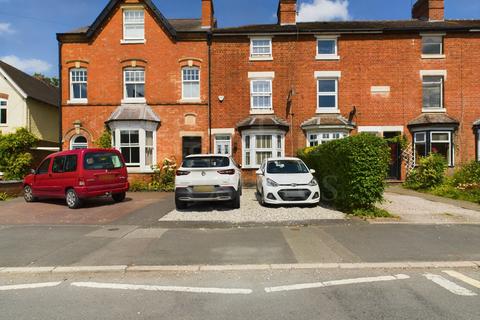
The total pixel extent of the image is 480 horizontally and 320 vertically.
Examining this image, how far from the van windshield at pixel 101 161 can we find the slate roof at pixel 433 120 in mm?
15386

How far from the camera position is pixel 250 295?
13.9 ft

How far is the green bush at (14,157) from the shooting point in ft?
A: 51.9

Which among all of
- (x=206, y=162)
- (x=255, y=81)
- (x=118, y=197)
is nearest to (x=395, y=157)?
(x=255, y=81)

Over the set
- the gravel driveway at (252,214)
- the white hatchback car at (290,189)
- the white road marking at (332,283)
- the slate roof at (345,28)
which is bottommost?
the white road marking at (332,283)

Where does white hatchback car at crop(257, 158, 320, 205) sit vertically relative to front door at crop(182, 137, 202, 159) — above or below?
below

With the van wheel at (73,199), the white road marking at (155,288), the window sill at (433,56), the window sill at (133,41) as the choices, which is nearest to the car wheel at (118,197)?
the van wheel at (73,199)

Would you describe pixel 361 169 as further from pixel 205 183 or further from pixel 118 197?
pixel 118 197

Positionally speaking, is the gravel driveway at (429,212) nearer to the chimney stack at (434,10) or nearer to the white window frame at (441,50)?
the white window frame at (441,50)

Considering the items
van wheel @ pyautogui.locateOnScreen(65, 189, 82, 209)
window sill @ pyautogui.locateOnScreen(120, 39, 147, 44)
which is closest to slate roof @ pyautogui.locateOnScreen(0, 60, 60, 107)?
window sill @ pyautogui.locateOnScreen(120, 39, 147, 44)

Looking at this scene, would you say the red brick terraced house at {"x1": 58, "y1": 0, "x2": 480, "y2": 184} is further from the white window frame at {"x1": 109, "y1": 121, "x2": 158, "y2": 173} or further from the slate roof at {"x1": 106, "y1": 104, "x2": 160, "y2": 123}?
the white window frame at {"x1": 109, "y1": 121, "x2": 158, "y2": 173}

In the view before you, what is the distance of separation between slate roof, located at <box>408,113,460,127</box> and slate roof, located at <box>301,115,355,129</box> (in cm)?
345

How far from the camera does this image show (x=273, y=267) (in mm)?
5246

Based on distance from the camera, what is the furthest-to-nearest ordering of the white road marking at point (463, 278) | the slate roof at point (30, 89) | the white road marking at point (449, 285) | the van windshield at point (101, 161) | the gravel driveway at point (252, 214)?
1. the slate roof at point (30, 89)
2. the van windshield at point (101, 161)
3. the gravel driveway at point (252, 214)
4. the white road marking at point (463, 278)
5. the white road marking at point (449, 285)

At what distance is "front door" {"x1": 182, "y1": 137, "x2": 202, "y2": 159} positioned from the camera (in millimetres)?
19078
